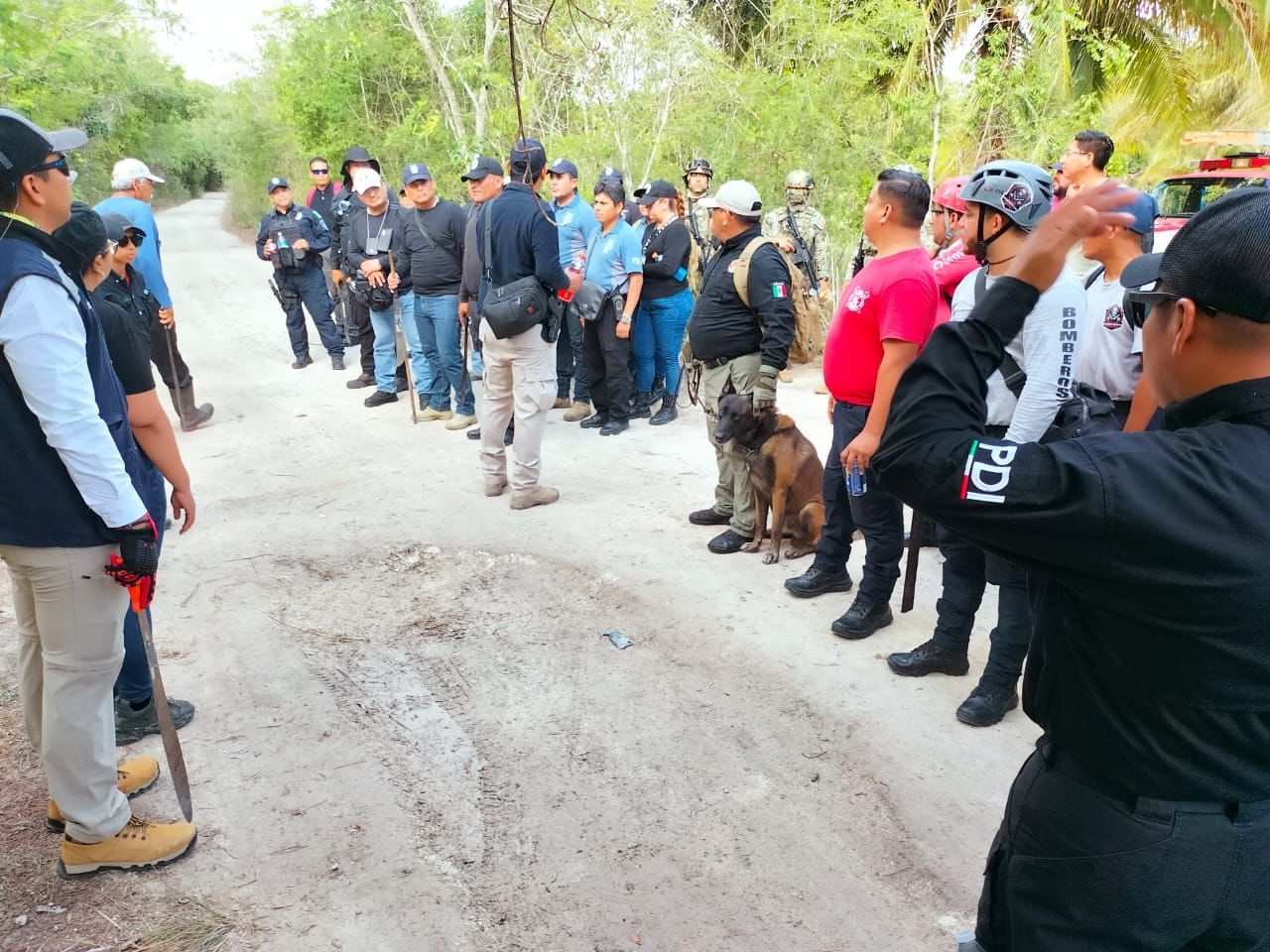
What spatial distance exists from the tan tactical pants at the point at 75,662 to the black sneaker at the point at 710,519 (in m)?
3.58

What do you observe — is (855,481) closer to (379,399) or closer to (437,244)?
(437,244)

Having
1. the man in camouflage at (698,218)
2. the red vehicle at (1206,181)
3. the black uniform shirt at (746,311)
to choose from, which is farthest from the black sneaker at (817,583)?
the red vehicle at (1206,181)

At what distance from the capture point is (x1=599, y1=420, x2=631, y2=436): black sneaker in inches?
297

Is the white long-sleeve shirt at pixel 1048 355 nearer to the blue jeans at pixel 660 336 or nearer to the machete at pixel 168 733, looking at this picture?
the machete at pixel 168 733

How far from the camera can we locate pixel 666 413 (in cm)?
795

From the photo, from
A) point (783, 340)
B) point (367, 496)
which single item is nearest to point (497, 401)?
point (367, 496)

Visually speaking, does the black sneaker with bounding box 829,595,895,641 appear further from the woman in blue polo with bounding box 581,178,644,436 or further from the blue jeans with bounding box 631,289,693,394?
the blue jeans with bounding box 631,289,693,394

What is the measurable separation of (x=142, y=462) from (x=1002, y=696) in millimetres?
3683

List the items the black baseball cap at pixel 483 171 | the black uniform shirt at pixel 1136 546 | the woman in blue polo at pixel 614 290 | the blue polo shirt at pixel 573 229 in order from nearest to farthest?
the black uniform shirt at pixel 1136 546 < the black baseball cap at pixel 483 171 < the woman in blue polo at pixel 614 290 < the blue polo shirt at pixel 573 229

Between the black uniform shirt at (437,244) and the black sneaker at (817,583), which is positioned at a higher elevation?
the black uniform shirt at (437,244)

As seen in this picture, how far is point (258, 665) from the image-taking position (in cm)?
407

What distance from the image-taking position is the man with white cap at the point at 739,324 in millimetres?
4730

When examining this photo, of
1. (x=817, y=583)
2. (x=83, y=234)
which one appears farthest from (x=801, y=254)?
(x=83, y=234)


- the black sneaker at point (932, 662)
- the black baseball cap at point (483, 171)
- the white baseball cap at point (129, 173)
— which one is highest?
the white baseball cap at point (129, 173)
